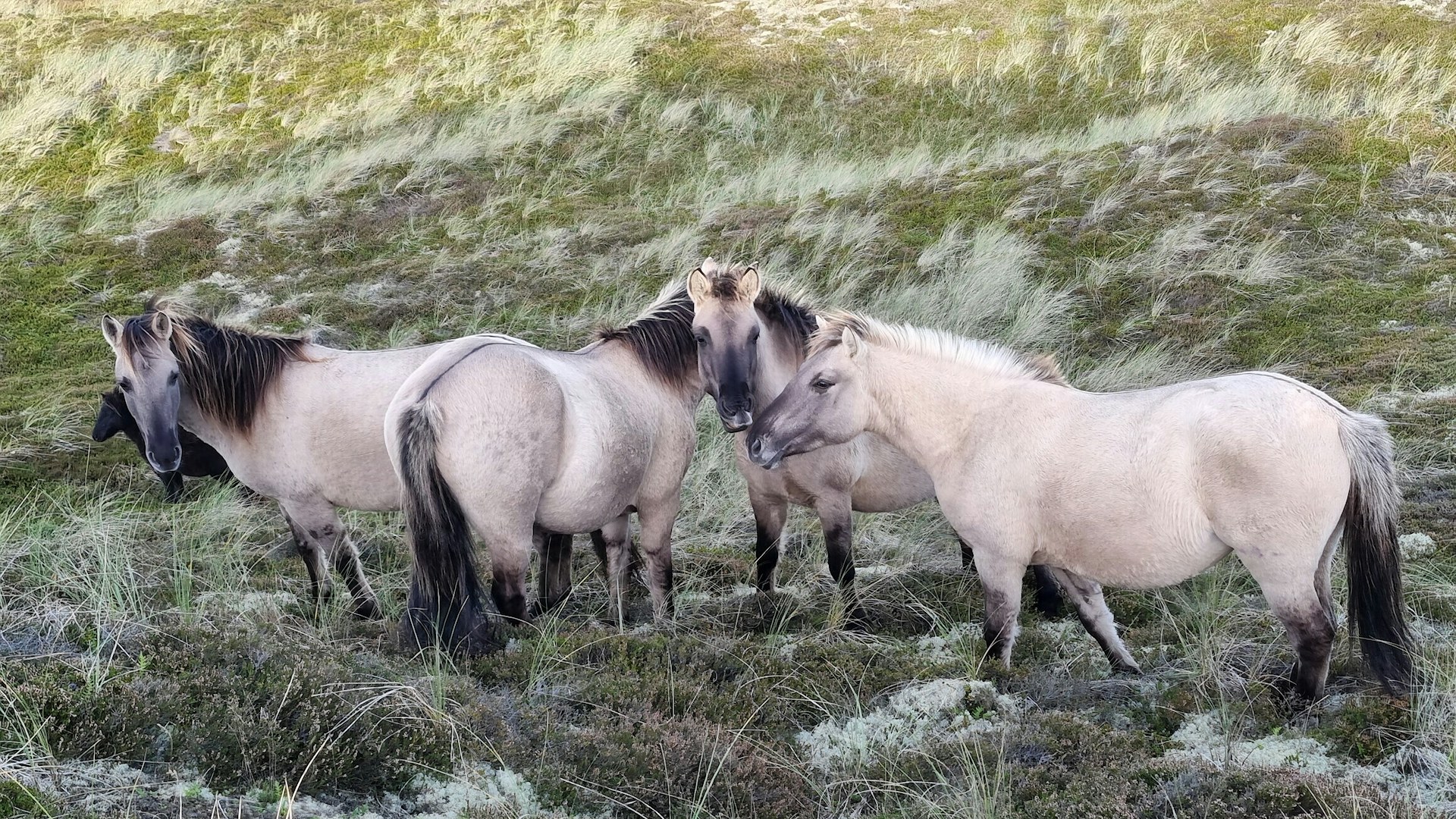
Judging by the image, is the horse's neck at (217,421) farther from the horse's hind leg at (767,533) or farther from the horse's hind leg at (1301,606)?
the horse's hind leg at (1301,606)

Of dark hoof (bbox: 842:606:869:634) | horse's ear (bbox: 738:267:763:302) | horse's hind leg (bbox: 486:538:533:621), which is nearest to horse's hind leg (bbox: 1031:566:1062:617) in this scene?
dark hoof (bbox: 842:606:869:634)

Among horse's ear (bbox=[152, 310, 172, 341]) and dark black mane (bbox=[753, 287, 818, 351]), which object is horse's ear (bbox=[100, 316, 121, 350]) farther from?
dark black mane (bbox=[753, 287, 818, 351])

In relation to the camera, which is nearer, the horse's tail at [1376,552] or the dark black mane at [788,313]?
the horse's tail at [1376,552]

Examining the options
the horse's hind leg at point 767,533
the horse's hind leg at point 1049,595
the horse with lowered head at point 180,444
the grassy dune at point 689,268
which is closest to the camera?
the grassy dune at point 689,268

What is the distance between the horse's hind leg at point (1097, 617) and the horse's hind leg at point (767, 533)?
180cm

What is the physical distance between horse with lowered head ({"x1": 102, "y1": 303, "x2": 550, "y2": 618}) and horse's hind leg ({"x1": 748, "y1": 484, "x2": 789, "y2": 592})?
1.87 metres

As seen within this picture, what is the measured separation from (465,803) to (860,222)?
10848mm

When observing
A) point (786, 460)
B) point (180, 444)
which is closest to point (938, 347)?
point (786, 460)

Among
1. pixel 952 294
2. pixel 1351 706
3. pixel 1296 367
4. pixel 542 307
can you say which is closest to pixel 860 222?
pixel 952 294

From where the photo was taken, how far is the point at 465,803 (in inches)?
140

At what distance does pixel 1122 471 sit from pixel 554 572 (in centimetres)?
345

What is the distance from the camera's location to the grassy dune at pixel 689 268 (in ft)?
12.6

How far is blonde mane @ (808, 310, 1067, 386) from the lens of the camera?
18.6 feet

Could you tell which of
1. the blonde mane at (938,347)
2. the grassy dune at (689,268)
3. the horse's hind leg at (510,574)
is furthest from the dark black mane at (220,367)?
the blonde mane at (938,347)
